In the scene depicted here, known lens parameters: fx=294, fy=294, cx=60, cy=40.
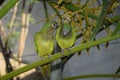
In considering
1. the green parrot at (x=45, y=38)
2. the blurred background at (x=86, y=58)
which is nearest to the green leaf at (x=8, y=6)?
the green parrot at (x=45, y=38)

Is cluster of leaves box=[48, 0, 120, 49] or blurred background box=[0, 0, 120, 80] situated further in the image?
blurred background box=[0, 0, 120, 80]

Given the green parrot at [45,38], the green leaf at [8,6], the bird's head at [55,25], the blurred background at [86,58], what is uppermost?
the green leaf at [8,6]

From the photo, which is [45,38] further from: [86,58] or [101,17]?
[86,58]

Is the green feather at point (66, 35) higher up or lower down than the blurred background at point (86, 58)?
higher up

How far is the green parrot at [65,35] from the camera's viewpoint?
0.39 meters

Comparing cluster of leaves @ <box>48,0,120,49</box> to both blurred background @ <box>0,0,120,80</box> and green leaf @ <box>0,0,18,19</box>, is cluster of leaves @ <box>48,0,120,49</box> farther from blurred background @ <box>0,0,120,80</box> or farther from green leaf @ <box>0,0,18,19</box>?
blurred background @ <box>0,0,120,80</box>

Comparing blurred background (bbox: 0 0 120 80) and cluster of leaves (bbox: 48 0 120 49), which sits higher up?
cluster of leaves (bbox: 48 0 120 49)

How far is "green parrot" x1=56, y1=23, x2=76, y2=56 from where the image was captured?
1.27 feet

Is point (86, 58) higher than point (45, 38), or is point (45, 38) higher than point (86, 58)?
point (45, 38)

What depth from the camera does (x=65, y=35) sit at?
1.29 feet

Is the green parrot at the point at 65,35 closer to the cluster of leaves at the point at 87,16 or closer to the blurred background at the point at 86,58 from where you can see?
the cluster of leaves at the point at 87,16

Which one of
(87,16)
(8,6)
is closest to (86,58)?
(87,16)

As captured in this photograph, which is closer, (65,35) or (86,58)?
(65,35)

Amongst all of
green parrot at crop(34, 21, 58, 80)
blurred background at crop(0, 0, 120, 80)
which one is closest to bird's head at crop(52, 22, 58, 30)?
green parrot at crop(34, 21, 58, 80)
